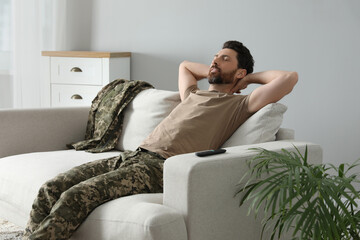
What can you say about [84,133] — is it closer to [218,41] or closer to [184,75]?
[184,75]

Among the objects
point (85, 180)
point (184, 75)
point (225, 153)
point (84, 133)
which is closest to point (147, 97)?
point (184, 75)

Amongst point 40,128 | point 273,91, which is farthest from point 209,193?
point 40,128

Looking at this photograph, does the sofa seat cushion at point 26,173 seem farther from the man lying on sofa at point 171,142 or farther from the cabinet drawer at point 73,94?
the cabinet drawer at point 73,94

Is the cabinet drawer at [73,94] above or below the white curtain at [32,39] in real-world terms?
below

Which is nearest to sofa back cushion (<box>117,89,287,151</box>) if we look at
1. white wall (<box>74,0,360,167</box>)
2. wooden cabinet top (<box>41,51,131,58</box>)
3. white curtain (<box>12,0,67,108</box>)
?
white wall (<box>74,0,360,167</box>)

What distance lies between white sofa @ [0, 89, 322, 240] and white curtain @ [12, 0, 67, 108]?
66.6 inches

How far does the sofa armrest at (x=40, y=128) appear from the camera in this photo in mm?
3039

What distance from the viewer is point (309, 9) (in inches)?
139

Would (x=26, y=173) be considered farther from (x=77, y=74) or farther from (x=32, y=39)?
(x=32, y=39)

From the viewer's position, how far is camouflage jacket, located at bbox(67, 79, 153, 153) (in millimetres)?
3086

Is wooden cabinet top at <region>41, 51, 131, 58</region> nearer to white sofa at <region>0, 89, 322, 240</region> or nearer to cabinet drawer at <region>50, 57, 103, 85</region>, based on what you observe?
cabinet drawer at <region>50, 57, 103, 85</region>

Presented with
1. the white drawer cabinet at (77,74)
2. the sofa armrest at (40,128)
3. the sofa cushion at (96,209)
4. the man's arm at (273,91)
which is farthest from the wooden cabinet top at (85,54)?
the man's arm at (273,91)

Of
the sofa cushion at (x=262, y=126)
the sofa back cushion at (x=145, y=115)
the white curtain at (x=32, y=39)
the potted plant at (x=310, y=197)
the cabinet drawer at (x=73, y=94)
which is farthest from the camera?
the white curtain at (x=32, y=39)

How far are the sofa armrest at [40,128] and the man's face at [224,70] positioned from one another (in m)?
0.87
